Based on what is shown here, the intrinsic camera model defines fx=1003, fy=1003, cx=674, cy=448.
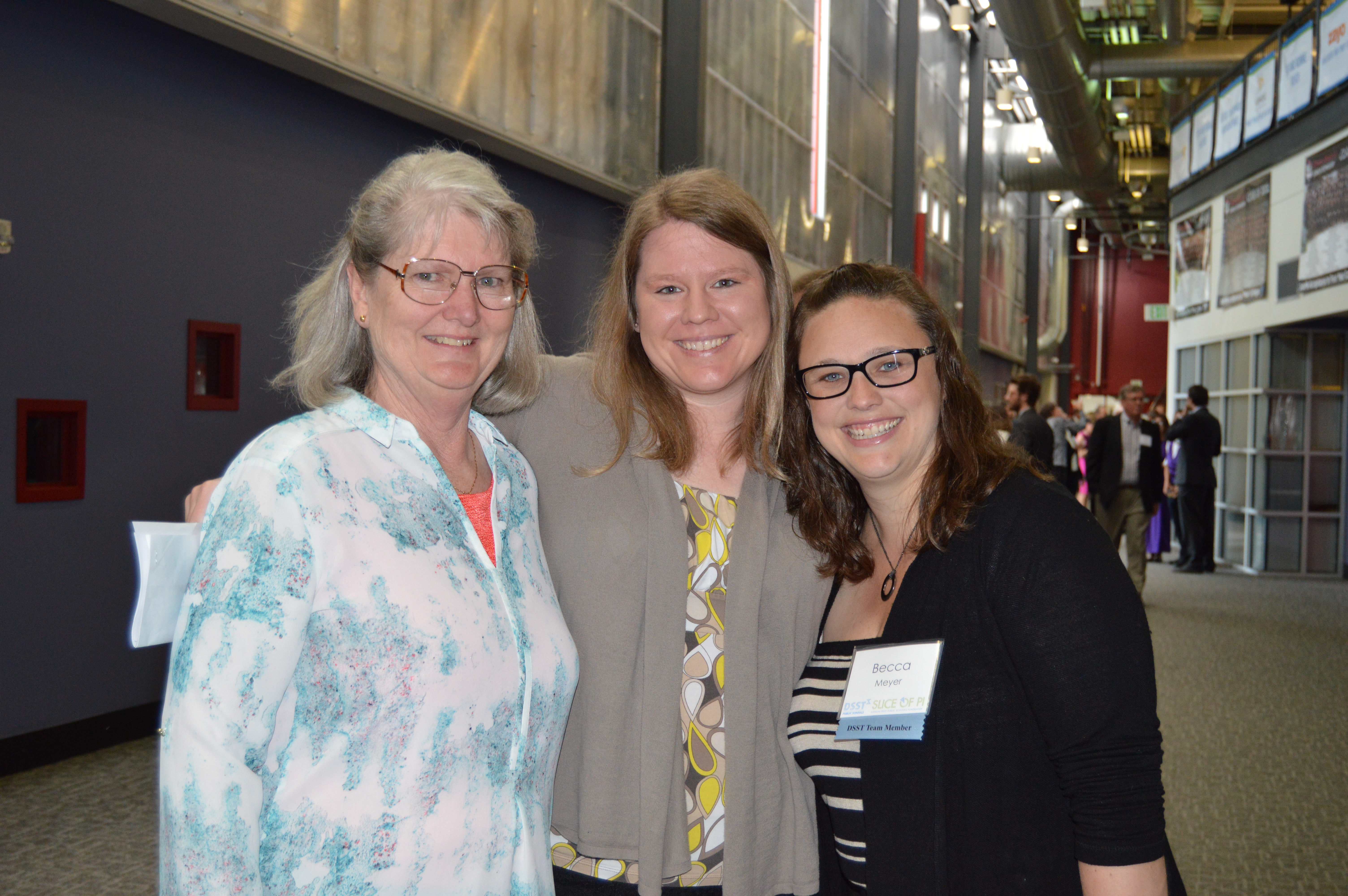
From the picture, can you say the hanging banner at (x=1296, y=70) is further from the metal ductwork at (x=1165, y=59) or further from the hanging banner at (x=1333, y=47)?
the metal ductwork at (x=1165, y=59)

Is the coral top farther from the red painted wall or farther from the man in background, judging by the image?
the red painted wall

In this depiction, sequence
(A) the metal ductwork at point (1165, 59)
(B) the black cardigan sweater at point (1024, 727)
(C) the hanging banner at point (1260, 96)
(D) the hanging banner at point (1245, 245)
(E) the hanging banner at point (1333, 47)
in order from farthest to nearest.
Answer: (A) the metal ductwork at point (1165, 59)
(D) the hanging banner at point (1245, 245)
(C) the hanging banner at point (1260, 96)
(E) the hanging banner at point (1333, 47)
(B) the black cardigan sweater at point (1024, 727)

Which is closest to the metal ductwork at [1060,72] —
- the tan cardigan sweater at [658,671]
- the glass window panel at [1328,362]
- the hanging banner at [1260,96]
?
the hanging banner at [1260,96]

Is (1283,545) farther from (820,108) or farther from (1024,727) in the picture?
(1024,727)

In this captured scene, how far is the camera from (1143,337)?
1113 inches

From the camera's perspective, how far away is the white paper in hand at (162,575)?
3.90 ft

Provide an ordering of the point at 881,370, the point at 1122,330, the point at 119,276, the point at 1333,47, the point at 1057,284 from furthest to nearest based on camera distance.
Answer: the point at 1122,330, the point at 1057,284, the point at 1333,47, the point at 119,276, the point at 881,370

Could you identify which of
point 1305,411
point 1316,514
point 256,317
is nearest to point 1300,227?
point 1305,411

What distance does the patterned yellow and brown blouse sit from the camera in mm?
1668

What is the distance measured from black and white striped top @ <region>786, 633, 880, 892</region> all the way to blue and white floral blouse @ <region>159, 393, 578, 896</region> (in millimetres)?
486

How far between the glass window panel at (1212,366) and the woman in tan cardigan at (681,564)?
12.5 m

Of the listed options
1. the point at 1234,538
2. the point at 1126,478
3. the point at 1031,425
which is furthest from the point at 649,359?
the point at 1234,538

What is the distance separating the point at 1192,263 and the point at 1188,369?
1437mm

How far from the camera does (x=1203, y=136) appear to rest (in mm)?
12961
